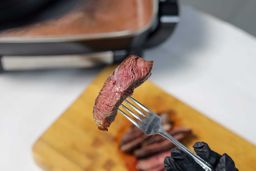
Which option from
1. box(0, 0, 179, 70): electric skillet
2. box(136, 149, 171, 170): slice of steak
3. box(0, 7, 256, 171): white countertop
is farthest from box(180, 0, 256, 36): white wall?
box(136, 149, 171, 170): slice of steak

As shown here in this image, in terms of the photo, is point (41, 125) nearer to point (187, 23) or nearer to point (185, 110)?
point (185, 110)

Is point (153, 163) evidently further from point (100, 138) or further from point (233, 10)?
point (233, 10)

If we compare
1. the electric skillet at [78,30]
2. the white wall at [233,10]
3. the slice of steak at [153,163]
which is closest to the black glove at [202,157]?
the slice of steak at [153,163]

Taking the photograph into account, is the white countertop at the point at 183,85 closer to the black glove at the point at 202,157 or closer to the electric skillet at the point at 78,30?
the electric skillet at the point at 78,30

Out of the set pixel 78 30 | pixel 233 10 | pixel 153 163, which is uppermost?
pixel 78 30

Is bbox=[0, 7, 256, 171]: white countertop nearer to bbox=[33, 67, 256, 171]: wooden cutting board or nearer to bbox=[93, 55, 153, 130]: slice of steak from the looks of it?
bbox=[33, 67, 256, 171]: wooden cutting board

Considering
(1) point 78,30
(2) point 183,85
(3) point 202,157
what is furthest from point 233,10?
(3) point 202,157

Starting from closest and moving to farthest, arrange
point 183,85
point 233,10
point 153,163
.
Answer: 1. point 153,163
2. point 183,85
3. point 233,10

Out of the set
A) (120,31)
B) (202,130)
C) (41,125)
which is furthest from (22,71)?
(202,130)
